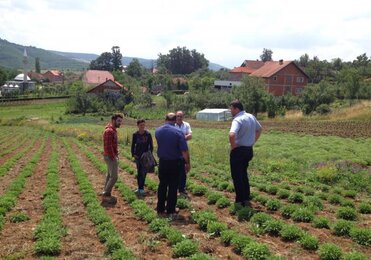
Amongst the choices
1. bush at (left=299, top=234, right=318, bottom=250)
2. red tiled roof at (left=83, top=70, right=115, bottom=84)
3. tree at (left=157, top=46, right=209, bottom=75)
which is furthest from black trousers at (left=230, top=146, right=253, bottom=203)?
tree at (left=157, top=46, right=209, bottom=75)

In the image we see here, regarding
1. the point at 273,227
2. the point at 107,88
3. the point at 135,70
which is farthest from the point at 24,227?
the point at 135,70

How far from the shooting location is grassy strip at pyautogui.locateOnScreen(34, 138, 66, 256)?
6.75 meters

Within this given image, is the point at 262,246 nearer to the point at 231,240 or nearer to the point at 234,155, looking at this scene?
the point at 231,240

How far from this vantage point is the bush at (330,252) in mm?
6037

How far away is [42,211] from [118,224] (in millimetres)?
2298

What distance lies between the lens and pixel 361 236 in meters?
6.84

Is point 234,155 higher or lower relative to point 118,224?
higher

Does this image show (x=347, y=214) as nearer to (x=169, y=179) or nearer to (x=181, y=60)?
(x=169, y=179)

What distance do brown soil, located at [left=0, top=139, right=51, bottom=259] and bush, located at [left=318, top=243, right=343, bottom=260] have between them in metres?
4.54

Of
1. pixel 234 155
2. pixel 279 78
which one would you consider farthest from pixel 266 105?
pixel 234 155

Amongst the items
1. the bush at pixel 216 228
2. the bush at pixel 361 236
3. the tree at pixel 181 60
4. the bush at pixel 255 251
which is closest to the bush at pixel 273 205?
the bush at pixel 216 228

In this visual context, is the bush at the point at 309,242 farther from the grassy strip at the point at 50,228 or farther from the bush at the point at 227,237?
the grassy strip at the point at 50,228

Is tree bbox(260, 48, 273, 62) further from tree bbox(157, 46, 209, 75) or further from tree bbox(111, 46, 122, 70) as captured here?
tree bbox(111, 46, 122, 70)

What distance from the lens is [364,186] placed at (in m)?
11.5
